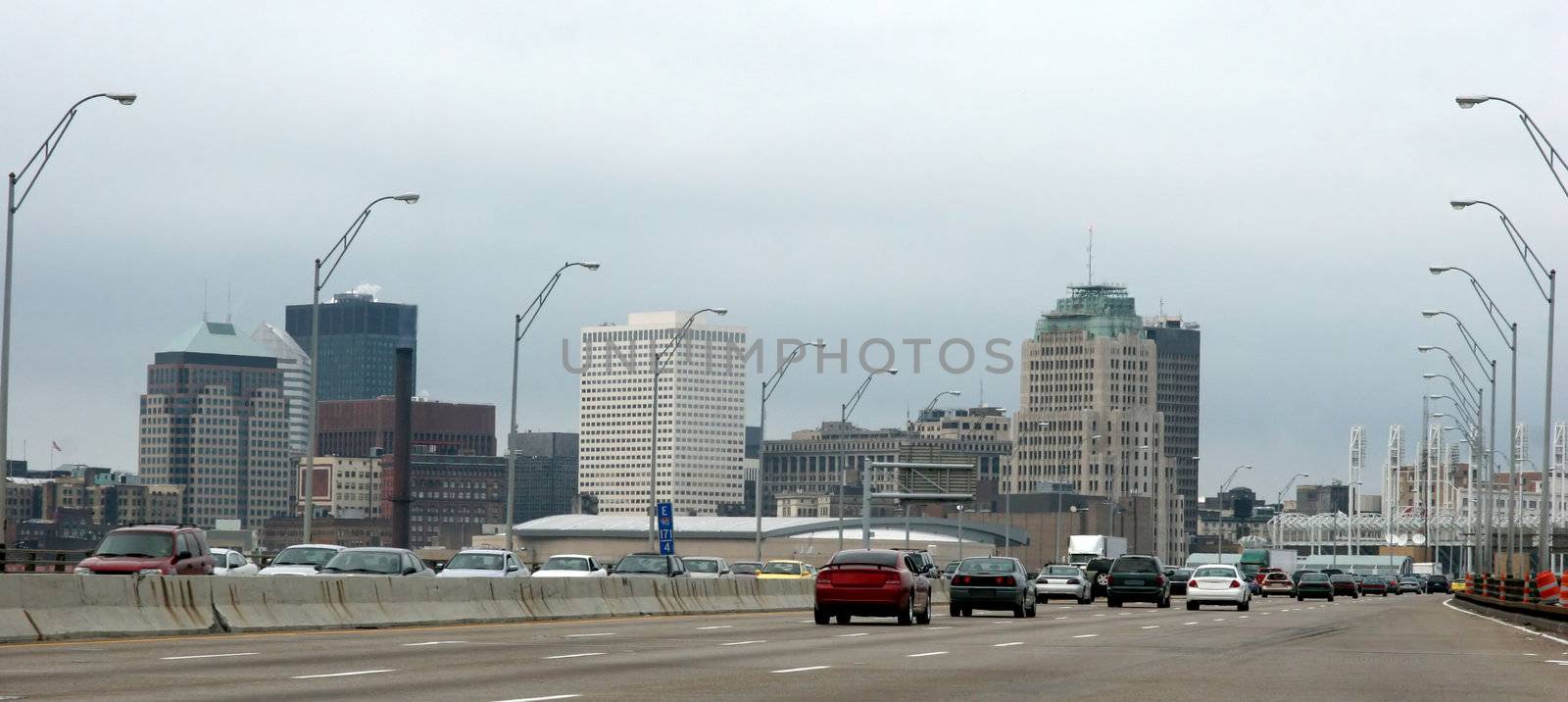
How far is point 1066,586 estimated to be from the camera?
68.9m

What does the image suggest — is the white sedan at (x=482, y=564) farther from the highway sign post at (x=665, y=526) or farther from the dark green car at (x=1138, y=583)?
the dark green car at (x=1138, y=583)

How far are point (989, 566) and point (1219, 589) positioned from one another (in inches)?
519

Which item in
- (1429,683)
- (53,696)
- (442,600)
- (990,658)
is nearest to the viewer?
(53,696)

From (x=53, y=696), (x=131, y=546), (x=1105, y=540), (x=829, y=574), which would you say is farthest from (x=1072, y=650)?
(x=1105, y=540)

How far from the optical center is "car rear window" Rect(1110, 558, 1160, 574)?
62500 mm

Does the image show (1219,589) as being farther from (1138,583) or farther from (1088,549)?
(1088,549)

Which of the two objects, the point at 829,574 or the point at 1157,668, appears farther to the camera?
the point at 829,574

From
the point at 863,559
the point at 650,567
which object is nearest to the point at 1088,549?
the point at 650,567

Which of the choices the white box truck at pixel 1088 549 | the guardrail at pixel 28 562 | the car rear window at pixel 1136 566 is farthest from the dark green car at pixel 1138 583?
the white box truck at pixel 1088 549

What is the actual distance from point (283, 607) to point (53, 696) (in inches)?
573

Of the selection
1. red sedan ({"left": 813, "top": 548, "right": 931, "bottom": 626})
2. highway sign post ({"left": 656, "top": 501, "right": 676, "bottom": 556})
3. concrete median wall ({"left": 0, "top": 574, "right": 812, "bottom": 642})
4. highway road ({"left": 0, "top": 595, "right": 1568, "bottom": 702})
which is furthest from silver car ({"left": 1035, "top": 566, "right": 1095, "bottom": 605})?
highway road ({"left": 0, "top": 595, "right": 1568, "bottom": 702})

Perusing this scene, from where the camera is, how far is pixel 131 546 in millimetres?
37500

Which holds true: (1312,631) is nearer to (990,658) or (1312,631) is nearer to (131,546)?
(990,658)

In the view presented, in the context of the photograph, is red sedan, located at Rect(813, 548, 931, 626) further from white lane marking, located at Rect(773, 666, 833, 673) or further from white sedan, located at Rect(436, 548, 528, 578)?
white lane marking, located at Rect(773, 666, 833, 673)
